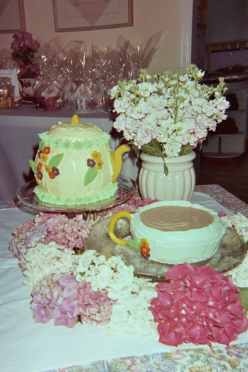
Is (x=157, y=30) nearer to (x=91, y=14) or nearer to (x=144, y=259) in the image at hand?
(x=91, y=14)

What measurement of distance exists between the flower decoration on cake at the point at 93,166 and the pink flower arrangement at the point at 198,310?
0.36m

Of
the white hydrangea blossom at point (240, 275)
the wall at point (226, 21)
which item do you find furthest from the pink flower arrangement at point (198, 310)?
the wall at point (226, 21)

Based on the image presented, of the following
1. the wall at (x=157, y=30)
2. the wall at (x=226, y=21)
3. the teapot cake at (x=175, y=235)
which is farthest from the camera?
the wall at (x=226, y=21)

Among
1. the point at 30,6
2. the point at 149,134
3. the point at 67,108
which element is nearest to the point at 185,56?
the point at 67,108

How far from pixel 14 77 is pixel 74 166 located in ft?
5.87

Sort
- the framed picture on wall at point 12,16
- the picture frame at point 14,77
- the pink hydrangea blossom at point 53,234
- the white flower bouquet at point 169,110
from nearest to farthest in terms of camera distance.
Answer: the pink hydrangea blossom at point 53,234
the white flower bouquet at point 169,110
the picture frame at point 14,77
the framed picture on wall at point 12,16

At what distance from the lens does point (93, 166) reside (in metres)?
1.01

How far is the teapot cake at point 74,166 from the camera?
1.00 metres

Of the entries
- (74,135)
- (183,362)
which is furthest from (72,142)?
(183,362)

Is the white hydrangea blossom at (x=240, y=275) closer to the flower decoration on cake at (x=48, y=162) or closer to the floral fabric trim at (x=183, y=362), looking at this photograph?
the floral fabric trim at (x=183, y=362)

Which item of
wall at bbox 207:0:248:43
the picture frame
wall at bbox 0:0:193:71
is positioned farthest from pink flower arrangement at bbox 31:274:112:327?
wall at bbox 207:0:248:43

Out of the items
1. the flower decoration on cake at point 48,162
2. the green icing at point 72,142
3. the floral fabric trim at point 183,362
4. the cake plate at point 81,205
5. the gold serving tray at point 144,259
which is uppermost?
the green icing at point 72,142

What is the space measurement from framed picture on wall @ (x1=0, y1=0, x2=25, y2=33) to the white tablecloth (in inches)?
107

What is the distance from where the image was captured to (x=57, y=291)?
75 centimetres
